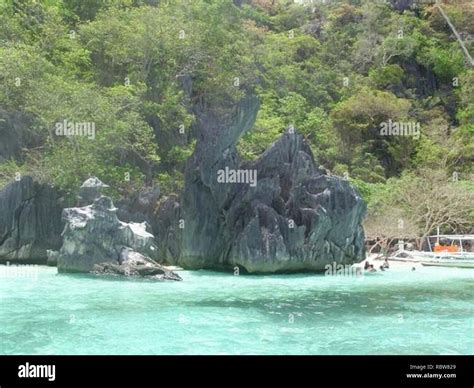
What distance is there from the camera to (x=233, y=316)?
10.8m

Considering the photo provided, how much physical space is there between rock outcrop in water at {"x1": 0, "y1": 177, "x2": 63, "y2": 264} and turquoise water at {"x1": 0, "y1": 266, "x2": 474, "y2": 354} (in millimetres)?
3404

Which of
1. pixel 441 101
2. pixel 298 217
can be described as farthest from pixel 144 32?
pixel 441 101

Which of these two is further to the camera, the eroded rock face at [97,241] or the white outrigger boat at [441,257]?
the white outrigger boat at [441,257]

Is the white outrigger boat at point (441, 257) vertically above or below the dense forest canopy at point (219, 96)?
below

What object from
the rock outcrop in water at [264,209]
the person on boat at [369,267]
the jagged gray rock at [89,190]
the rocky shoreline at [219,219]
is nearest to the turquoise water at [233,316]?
the rocky shoreline at [219,219]

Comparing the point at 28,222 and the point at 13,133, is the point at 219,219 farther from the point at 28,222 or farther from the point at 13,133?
the point at 13,133

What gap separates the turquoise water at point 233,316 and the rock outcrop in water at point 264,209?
200cm

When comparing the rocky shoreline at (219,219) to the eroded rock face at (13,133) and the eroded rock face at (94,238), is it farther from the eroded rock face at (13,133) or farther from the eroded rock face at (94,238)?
the eroded rock face at (13,133)

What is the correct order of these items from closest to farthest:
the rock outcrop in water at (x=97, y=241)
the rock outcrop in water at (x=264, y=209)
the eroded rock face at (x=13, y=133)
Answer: the rock outcrop in water at (x=97, y=241) → the rock outcrop in water at (x=264, y=209) → the eroded rock face at (x=13, y=133)

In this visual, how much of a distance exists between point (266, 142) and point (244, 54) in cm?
518

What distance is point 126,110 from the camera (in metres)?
22.9

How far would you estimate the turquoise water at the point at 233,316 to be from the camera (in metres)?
8.46

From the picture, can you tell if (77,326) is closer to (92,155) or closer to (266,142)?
(92,155)

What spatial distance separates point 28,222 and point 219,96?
33.3 ft
